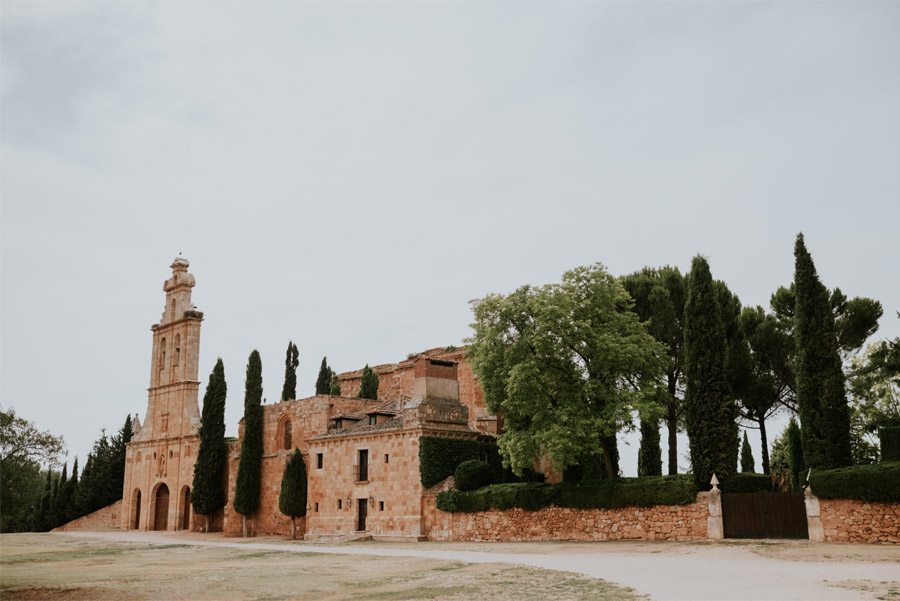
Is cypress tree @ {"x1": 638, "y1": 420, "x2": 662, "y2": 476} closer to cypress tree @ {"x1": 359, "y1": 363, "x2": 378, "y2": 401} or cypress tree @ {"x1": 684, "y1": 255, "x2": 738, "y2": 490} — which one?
cypress tree @ {"x1": 684, "y1": 255, "x2": 738, "y2": 490}

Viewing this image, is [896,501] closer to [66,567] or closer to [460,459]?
[460,459]

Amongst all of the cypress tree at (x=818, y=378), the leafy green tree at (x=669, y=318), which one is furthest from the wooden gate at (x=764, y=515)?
the leafy green tree at (x=669, y=318)

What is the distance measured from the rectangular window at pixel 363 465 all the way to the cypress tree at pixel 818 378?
20579mm

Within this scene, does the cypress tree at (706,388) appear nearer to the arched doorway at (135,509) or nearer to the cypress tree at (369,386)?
the cypress tree at (369,386)

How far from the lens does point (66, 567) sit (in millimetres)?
22859

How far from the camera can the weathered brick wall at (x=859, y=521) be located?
22.8 metres

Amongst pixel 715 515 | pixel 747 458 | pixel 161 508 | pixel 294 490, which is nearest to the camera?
pixel 715 515

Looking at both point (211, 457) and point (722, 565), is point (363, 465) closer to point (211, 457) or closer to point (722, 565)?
point (211, 457)

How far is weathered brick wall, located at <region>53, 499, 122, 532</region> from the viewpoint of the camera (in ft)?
193

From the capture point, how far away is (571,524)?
1198 inches

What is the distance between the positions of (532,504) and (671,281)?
534 inches

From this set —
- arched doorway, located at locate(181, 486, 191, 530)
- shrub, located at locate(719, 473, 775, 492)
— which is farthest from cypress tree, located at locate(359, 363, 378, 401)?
shrub, located at locate(719, 473, 775, 492)

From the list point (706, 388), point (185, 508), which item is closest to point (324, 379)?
point (185, 508)

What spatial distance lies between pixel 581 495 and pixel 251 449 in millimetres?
23682
